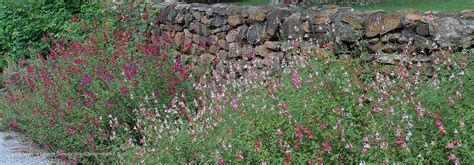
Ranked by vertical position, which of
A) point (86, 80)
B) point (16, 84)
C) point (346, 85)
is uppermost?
→ point (346, 85)

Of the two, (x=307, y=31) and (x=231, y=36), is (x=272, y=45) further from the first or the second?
(x=231, y=36)

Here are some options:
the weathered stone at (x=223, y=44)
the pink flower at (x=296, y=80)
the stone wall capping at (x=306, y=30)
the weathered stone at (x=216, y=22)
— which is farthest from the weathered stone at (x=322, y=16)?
the weathered stone at (x=216, y=22)

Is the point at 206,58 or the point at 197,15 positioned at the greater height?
the point at 197,15

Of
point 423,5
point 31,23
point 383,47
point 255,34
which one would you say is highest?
point 383,47

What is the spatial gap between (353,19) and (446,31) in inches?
39.0

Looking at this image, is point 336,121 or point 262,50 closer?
point 336,121

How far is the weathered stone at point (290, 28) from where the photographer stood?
6949 millimetres

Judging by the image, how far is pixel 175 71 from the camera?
7.48 metres

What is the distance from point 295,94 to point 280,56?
2.05 metres

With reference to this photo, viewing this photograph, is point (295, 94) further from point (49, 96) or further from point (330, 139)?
point (49, 96)

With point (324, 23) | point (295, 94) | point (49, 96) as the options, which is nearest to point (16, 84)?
point (49, 96)

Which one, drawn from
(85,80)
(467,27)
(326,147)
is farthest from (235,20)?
(326,147)

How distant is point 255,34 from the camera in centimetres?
761

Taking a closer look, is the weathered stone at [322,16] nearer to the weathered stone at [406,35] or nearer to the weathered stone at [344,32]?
the weathered stone at [344,32]
